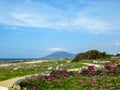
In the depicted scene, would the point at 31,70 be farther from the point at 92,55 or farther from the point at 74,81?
the point at 92,55

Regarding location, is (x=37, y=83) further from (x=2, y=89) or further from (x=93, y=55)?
(x=93, y=55)

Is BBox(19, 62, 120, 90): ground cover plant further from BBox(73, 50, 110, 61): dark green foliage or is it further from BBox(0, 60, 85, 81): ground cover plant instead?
BBox(73, 50, 110, 61): dark green foliage

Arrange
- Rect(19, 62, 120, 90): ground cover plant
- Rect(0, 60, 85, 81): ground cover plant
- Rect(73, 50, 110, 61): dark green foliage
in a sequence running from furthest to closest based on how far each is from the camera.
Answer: Rect(73, 50, 110, 61): dark green foliage, Rect(0, 60, 85, 81): ground cover plant, Rect(19, 62, 120, 90): ground cover plant

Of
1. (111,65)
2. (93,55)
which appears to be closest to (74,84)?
(111,65)

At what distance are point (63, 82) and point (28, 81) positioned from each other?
286 centimetres

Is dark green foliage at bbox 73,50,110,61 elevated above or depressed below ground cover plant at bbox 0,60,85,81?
above

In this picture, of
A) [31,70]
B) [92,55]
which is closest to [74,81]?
[31,70]

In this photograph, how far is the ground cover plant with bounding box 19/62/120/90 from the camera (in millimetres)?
24822

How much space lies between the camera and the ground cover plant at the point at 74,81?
24.8 metres

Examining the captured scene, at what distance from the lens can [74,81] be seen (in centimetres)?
2764

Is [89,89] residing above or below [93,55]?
below

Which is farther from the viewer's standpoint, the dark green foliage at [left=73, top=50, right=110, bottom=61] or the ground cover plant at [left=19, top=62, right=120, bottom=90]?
the dark green foliage at [left=73, top=50, right=110, bottom=61]

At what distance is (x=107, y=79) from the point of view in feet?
91.3

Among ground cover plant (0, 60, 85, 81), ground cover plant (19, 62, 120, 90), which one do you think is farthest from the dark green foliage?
ground cover plant (19, 62, 120, 90)
